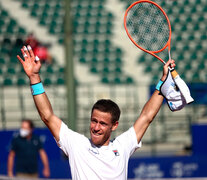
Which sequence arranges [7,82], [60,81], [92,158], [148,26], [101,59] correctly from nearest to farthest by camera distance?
[92,158] < [148,26] < [7,82] < [60,81] < [101,59]

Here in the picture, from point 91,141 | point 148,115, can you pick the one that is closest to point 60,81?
point 148,115

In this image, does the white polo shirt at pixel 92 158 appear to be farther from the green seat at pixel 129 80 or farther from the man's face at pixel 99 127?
the green seat at pixel 129 80

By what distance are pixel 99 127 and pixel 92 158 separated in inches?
9.0

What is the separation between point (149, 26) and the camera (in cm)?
484

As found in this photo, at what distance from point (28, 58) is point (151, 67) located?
38.4ft

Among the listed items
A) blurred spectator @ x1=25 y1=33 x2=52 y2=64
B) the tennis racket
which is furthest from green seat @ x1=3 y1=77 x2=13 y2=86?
the tennis racket

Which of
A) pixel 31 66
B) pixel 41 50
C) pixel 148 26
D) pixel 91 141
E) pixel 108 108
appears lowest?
pixel 91 141

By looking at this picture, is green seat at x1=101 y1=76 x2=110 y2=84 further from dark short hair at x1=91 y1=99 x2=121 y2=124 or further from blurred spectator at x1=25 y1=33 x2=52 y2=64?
dark short hair at x1=91 y1=99 x2=121 y2=124

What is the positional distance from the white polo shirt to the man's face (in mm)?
77

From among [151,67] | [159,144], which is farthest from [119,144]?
[151,67]

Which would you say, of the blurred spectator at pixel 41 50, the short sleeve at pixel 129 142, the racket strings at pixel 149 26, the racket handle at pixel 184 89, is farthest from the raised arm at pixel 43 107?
the blurred spectator at pixel 41 50

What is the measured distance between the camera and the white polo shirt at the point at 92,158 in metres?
3.39

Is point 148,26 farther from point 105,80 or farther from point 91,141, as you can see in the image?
point 105,80

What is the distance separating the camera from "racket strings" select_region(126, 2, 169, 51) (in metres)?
4.52
